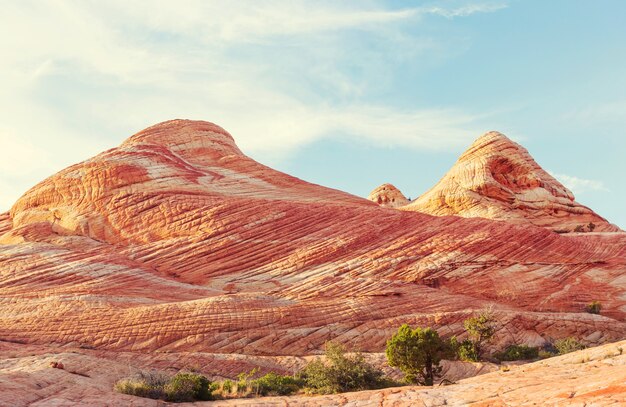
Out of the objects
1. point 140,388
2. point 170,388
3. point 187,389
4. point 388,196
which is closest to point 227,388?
point 187,389

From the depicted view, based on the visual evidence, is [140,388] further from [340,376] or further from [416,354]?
[416,354]

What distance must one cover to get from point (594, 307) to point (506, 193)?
20.0 meters

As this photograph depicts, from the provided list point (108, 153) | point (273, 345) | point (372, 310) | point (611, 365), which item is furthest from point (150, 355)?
point (108, 153)

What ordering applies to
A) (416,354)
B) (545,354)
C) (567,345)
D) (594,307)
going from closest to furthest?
(416,354) → (545,354) → (567,345) → (594,307)

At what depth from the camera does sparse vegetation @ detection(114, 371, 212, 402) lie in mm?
16016

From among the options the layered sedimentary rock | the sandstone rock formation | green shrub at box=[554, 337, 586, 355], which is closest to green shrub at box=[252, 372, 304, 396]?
the sandstone rock formation

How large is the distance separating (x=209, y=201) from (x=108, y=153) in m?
9.85

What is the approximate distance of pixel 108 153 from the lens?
4281cm

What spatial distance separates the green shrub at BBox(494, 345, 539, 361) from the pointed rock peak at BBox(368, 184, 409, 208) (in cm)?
5231

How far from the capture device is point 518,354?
27.5 m

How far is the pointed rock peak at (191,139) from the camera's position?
160 ft

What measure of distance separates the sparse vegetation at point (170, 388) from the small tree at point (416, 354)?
306 inches

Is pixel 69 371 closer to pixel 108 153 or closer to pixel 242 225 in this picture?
pixel 242 225

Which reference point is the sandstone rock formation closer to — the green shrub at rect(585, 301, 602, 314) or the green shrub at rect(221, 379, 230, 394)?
the green shrub at rect(221, 379, 230, 394)
